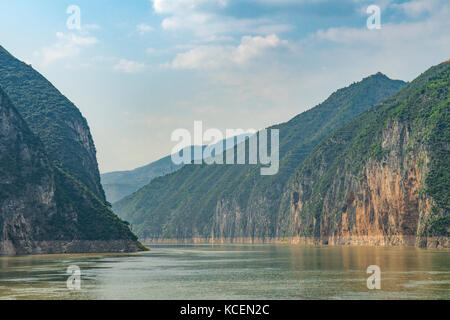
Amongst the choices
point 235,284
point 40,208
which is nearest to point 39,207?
point 40,208

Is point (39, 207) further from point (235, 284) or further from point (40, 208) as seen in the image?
point (235, 284)

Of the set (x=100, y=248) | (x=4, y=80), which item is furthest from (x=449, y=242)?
(x=4, y=80)

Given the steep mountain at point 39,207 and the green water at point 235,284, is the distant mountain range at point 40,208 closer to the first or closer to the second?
the steep mountain at point 39,207

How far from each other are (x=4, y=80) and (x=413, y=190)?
125725 millimetres

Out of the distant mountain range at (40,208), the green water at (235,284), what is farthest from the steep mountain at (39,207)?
the green water at (235,284)

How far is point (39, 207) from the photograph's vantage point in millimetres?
143500

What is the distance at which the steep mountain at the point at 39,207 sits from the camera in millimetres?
136500

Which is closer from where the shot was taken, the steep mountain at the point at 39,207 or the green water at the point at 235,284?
the green water at the point at 235,284

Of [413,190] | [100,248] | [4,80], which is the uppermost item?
[4,80]

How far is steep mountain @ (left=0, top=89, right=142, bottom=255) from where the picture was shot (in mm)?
136500

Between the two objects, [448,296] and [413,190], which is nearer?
[448,296]

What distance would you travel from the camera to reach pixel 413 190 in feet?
609

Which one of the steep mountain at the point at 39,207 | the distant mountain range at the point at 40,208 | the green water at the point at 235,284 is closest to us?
the green water at the point at 235,284

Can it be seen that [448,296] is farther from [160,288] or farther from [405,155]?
[405,155]
